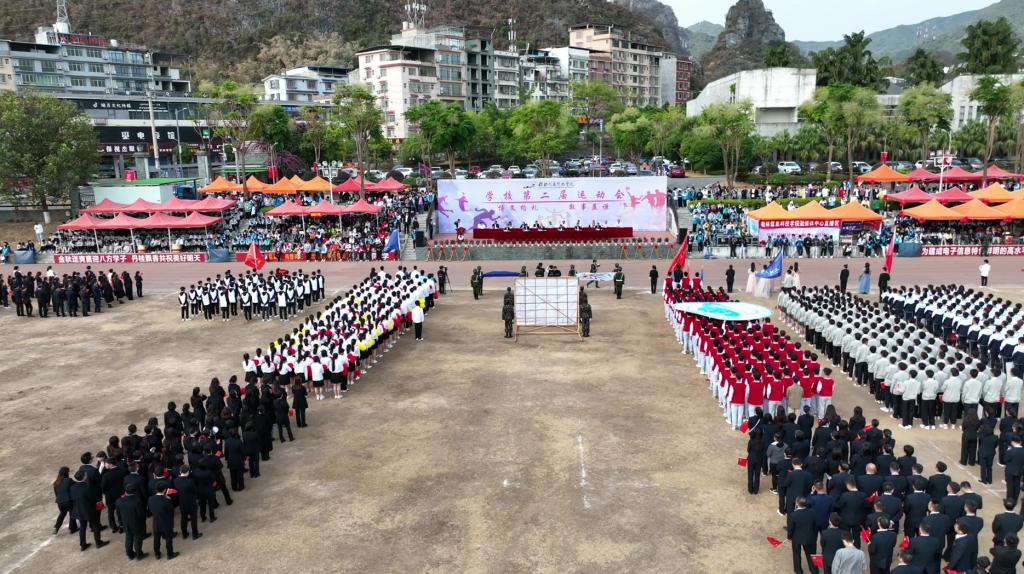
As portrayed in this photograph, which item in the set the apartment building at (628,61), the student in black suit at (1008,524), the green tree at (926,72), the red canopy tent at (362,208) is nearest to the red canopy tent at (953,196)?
the red canopy tent at (362,208)

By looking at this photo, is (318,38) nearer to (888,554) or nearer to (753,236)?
(753,236)

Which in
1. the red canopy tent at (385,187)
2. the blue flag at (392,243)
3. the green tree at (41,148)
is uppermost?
the green tree at (41,148)

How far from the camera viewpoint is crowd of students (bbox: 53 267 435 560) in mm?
10000

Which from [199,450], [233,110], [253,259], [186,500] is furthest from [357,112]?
[186,500]

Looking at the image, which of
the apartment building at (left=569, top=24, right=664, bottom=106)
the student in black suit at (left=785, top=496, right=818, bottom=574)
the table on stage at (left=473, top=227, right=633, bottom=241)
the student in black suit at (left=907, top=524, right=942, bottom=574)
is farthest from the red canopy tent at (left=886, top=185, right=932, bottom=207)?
the apartment building at (left=569, top=24, right=664, bottom=106)

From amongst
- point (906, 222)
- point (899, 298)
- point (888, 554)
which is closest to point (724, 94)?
point (906, 222)

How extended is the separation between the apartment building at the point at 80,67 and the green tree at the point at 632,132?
50901mm

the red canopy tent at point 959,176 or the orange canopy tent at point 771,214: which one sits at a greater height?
the red canopy tent at point 959,176

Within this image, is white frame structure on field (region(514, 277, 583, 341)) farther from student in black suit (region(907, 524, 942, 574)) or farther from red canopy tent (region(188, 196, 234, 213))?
red canopy tent (region(188, 196, 234, 213))

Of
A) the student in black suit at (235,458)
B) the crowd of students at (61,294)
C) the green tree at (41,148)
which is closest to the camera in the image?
the student in black suit at (235,458)

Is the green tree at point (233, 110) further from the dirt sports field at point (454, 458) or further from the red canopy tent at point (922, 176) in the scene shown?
the red canopy tent at point (922, 176)

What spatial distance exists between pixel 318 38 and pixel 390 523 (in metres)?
133

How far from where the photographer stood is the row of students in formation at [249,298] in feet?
75.9

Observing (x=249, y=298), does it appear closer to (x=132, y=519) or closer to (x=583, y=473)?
(x=132, y=519)
